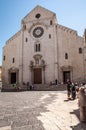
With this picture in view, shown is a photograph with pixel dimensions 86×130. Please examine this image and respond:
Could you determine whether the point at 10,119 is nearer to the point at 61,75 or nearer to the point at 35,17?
the point at 61,75

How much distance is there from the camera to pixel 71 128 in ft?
16.6

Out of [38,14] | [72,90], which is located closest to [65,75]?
[38,14]

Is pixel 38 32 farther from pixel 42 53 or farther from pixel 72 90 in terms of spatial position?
pixel 72 90

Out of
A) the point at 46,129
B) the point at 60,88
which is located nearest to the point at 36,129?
the point at 46,129

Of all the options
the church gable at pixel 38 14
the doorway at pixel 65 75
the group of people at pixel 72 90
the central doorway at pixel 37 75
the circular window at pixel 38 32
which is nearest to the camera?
the group of people at pixel 72 90

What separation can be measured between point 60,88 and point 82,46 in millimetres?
8199

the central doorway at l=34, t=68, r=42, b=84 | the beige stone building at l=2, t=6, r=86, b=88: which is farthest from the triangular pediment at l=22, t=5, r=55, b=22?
the central doorway at l=34, t=68, r=42, b=84

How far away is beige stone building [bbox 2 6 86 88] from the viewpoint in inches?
1128

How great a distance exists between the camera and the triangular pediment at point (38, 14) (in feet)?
105

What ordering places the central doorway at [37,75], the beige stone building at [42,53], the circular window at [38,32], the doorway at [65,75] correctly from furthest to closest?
the circular window at [38,32], the central doorway at [37,75], the doorway at [65,75], the beige stone building at [42,53]

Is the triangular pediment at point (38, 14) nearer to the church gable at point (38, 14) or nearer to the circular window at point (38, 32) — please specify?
the church gable at point (38, 14)

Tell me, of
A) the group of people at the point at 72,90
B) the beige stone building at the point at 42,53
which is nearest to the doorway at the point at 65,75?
the beige stone building at the point at 42,53

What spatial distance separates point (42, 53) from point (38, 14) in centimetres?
785

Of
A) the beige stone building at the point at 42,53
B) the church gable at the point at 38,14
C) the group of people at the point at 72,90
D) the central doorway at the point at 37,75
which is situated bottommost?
the group of people at the point at 72,90
